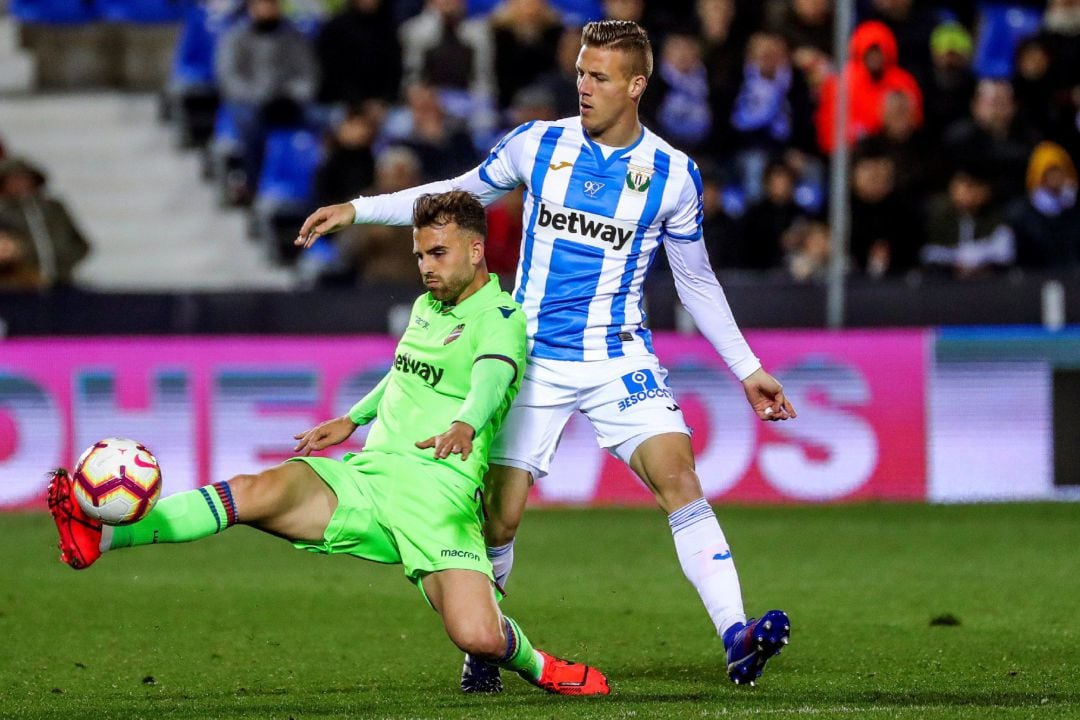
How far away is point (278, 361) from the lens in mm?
12273

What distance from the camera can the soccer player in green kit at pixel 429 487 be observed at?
19.1 ft

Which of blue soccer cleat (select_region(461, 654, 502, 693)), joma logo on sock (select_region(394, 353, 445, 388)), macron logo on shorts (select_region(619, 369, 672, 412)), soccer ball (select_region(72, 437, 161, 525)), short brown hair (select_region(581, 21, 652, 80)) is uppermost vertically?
short brown hair (select_region(581, 21, 652, 80))

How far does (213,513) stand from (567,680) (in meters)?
1.23

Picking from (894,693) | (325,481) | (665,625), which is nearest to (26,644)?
(325,481)

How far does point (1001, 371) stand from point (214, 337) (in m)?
5.02

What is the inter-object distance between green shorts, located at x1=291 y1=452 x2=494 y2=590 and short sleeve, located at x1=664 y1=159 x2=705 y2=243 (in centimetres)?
115

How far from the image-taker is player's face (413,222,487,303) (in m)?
6.09

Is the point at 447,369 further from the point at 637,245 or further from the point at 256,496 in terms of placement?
the point at 637,245

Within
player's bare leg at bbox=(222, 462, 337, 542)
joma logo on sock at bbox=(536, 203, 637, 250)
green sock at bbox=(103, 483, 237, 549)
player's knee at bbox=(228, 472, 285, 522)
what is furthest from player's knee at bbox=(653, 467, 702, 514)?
green sock at bbox=(103, 483, 237, 549)

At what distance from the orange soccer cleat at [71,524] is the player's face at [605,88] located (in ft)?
6.81

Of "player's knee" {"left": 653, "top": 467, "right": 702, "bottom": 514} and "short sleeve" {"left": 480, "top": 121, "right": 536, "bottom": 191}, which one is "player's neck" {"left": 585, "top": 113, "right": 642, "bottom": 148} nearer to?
"short sleeve" {"left": 480, "top": 121, "right": 536, "bottom": 191}

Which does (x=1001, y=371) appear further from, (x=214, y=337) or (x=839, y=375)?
(x=214, y=337)

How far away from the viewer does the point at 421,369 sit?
20.2ft

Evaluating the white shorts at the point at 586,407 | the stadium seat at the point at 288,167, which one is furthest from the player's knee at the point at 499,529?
the stadium seat at the point at 288,167
